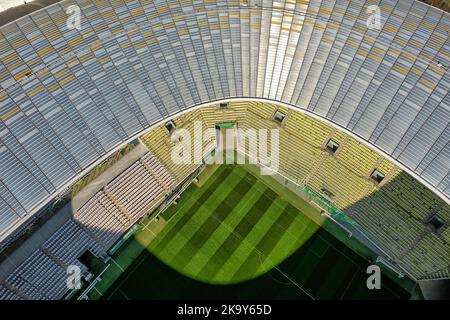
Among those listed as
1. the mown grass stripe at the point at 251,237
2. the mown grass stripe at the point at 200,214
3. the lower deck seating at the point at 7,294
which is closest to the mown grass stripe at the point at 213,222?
the mown grass stripe at the point at 200,214

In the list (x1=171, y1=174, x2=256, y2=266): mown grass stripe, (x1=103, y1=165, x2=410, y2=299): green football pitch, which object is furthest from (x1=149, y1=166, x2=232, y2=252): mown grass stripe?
(x1=171, y1=174, x2=256, y2=266): mown grass stripe

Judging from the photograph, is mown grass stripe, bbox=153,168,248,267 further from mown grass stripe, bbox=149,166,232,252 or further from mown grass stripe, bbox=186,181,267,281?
mown grass stripe, bbox=186,181,267,281

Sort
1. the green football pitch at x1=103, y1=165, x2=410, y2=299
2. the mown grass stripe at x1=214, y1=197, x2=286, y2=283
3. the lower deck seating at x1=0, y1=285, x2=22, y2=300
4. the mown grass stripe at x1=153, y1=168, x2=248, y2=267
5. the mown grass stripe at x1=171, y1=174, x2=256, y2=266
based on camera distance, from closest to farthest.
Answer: the lower deck seating at x1=0, y1=285, x2=22, y2=300 < the green football pitch at x1=103, y1=165, x2=410, y2=299 < the mown grass stripe at x1=214, y1=197, x2=286, y2=283 < the mown grass stripe at x1=171, y1=174, x2=256, y2=266 < the mown grass stripe at x1=153, y1=168, x2=248, y2=267

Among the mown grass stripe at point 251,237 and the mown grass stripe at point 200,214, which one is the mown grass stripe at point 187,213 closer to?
the mown grass stripe at point 200,214

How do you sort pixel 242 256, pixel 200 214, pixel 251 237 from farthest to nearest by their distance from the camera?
pixel 200 214
pixel 251 237
pixel 242 256

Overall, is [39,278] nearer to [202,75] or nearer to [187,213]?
[187,213]

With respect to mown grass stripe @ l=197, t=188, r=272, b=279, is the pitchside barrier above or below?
above

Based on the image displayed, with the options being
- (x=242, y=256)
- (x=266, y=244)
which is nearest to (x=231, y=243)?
(x=242, y=256)
